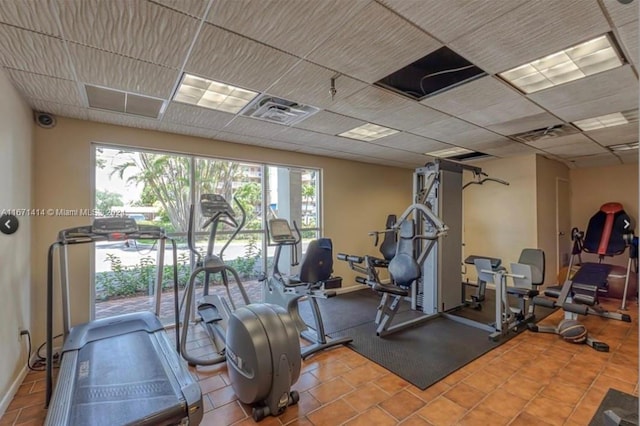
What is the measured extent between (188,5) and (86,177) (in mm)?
2565

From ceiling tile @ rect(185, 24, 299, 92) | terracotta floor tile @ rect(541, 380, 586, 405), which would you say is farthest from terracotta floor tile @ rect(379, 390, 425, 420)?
ceiling tile @ rect(185, 24, 299, 92)

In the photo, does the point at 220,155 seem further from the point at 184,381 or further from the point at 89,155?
the point at 184,381

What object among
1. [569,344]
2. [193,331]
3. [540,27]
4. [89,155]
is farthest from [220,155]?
[569,344]

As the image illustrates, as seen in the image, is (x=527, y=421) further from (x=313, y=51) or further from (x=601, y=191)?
(x=601, y=191)

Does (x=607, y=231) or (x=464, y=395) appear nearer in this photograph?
(x=464, y=395)

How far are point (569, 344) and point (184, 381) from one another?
3794 millimetres

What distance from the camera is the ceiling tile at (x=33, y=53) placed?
170 cm

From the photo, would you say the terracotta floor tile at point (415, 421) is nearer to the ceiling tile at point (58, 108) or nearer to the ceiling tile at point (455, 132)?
the ceiling tile at point (455, 132)

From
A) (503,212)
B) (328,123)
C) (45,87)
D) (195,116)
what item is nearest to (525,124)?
(328,123)

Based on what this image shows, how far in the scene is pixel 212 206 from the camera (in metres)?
2.89

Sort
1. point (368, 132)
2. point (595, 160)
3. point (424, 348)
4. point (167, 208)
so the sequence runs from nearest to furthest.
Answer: point (424, 348)
point (167, 208)
point (368, 132)
point (595, 160)

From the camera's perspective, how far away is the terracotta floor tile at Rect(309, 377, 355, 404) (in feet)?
7.35

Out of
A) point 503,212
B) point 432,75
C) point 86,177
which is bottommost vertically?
point 503,212

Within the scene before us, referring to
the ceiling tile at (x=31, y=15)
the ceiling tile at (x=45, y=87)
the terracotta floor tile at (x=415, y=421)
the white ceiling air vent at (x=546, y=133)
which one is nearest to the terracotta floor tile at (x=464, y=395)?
the terracotta floor tile at (x=415, y=421)
